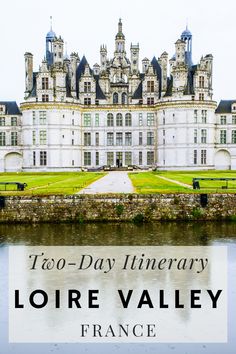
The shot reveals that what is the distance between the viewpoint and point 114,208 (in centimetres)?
2945

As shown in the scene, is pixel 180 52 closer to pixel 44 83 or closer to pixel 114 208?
pixel 44 83

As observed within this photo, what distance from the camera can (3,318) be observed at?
1357 centimetres

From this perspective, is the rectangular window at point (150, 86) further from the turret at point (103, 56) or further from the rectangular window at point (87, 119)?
the rectangular window at point (87, 119)

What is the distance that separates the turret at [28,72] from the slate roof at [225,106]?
26040 millimetres

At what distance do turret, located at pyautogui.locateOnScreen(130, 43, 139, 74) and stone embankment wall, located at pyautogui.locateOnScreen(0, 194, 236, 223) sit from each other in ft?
146

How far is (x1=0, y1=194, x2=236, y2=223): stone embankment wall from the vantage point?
2931cm

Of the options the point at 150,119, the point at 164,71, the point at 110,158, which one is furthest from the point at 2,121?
the point at 164,71

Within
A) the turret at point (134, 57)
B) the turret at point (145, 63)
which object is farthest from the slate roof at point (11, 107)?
the turret at point (145, 63)

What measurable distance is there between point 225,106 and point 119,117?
1489cm

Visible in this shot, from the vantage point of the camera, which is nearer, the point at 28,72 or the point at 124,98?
the point at 28,72

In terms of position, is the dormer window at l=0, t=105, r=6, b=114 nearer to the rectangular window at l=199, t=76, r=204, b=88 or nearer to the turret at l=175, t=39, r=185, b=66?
the turret at l=175, t=39, r=185, b=66

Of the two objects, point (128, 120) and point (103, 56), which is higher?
point (103, 56)

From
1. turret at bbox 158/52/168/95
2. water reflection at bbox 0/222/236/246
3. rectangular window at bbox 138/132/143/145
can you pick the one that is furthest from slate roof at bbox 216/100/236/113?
water reflection at bbox 0/222/236/246

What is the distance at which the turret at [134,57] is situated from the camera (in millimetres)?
70562
